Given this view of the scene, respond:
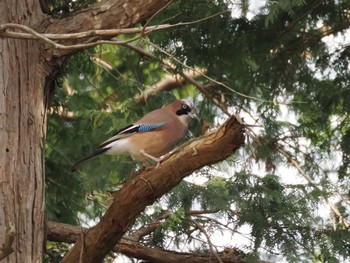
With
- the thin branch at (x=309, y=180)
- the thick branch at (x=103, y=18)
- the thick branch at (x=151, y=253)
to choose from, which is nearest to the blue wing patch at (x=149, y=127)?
the thick branch at (x=151, y=253)

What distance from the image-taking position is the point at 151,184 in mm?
5445

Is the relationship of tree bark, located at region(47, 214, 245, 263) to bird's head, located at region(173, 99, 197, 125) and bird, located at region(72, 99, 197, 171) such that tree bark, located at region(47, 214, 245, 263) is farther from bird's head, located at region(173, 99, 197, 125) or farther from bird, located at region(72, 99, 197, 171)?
bird's head, located at region(173, 99, 197, 125)

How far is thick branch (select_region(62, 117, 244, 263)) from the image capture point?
5113mm

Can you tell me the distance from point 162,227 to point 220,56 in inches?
90.0

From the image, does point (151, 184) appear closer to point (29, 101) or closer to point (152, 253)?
point (29, 101)

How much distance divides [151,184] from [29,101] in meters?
1.21

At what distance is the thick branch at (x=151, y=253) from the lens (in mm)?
6648

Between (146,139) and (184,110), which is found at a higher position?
(184,110)

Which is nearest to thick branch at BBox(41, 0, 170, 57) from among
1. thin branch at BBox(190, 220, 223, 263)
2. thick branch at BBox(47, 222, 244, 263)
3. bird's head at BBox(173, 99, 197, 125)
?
bird's head at BBox(173, 99, 197, 125)

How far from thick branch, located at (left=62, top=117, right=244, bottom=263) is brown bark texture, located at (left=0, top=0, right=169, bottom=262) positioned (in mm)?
355

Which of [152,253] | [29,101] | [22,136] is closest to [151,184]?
[22,136]

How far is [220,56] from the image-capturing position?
8781mm

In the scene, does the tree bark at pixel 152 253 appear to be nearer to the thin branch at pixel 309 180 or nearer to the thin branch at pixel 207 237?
the thin branch at pixel 207 237

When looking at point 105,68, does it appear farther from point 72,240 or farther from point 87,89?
point 72,240
